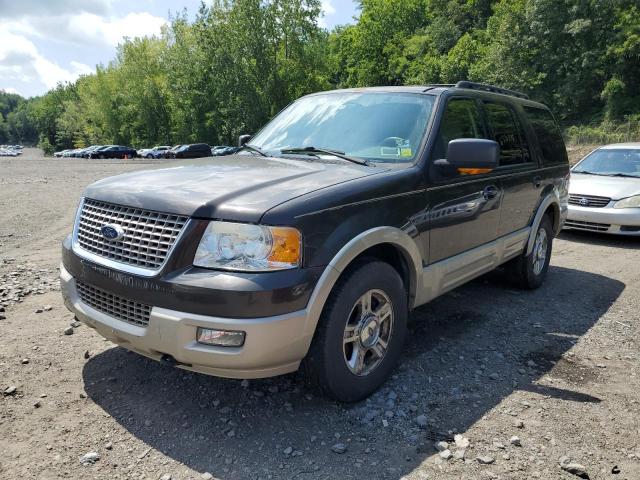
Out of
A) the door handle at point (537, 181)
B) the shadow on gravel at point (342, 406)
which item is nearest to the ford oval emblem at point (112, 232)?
the shadow on gravel at point (342, 406)

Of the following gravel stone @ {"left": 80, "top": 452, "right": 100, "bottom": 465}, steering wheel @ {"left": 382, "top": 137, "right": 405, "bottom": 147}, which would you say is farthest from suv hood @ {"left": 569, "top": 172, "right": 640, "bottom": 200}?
gravel stone @ {"left": 80, "top": 452, "right": 100, "bottom": 465}

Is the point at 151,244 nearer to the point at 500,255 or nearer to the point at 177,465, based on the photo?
the point at 177,465

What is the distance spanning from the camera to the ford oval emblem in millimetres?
2859

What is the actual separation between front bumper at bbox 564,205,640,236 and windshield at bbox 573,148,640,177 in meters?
1.31

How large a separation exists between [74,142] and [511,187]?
3834 inches

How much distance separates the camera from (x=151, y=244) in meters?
2.73

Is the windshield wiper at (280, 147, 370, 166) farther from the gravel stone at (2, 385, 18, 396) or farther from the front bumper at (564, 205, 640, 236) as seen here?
the front bumper at (564, 205, 640, 236)

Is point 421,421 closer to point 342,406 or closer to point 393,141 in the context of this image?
point 342,406

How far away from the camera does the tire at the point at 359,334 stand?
2.87m

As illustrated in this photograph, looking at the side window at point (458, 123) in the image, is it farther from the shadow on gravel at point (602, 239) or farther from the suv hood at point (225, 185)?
the shadow on gravel at point (602, 239)

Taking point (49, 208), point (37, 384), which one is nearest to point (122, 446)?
point (37, 384)

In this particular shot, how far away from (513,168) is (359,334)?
256 centimetres

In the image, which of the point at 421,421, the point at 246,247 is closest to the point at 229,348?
the point at 246,247

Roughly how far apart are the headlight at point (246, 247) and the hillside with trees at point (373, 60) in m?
36.2
